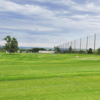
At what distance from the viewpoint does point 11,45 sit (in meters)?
69.4

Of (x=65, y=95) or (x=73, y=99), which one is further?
(x=65, y=95)

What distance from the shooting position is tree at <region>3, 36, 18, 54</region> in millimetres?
69250

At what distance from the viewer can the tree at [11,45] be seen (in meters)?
69.2

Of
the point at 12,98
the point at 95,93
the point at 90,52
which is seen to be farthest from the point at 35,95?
the point at 90,52

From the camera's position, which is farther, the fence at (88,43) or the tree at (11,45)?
the tree at (11,45)

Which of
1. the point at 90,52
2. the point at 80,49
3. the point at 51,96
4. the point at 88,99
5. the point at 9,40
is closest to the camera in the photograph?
the point at 88,99

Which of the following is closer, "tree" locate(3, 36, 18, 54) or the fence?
the fence

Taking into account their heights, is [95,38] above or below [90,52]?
above

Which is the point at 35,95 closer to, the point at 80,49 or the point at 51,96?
the point at 51,96

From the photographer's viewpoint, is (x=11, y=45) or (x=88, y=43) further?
(x=11, y=45)

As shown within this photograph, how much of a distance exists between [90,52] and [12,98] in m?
48.1

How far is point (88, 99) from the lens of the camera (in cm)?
477

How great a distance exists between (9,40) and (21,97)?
230ft

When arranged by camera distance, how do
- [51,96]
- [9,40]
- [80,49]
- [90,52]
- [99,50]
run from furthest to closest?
[9,40] < [80,49] < [90,52] < [99,50] < [51,96]
